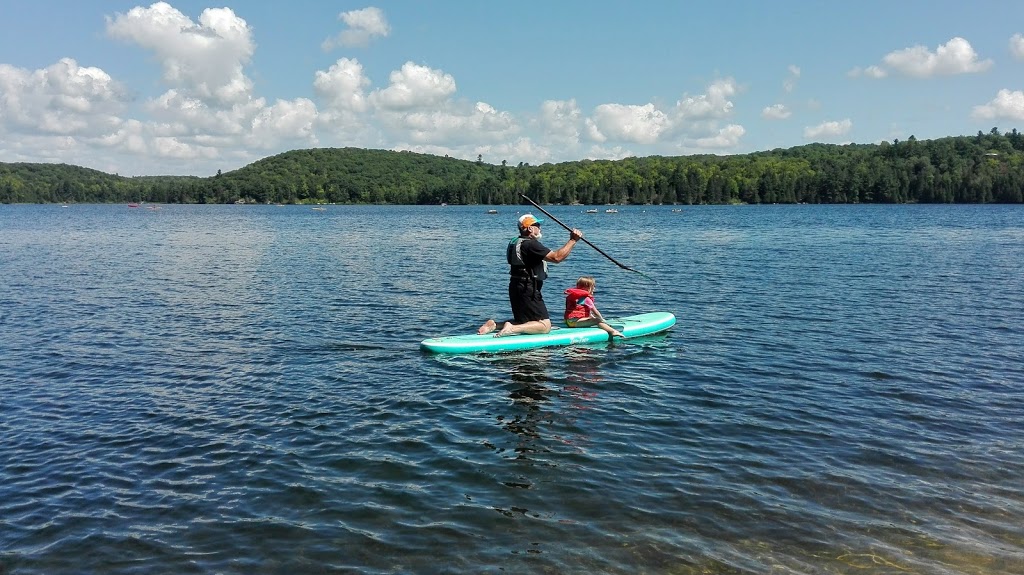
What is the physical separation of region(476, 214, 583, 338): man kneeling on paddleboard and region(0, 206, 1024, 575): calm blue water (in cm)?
103

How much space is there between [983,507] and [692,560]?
12.8ft

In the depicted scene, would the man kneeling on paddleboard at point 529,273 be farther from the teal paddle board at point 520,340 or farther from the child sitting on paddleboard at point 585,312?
the child sitting on paddleboard at point 585,312

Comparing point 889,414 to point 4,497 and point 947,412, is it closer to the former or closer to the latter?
point 947,412

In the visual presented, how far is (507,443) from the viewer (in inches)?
412

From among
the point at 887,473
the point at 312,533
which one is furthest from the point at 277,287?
the point at 887,473

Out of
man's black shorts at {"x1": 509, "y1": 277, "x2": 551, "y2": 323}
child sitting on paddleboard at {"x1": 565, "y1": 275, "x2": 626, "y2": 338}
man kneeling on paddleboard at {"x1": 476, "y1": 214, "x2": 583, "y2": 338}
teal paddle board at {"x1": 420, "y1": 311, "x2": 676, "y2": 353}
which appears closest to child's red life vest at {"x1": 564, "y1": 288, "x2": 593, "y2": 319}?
child sitting on paddleboard at {"x1": 565, "y1": 275, "x2": 626, "y2": 338}

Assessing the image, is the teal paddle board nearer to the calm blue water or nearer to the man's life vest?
the calm blue water

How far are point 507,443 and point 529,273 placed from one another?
19.0 feet

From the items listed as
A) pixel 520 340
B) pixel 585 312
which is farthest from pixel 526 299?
pixel 585 312

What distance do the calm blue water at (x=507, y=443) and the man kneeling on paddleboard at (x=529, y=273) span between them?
3.38 feet

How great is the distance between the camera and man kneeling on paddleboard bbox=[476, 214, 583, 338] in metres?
15.0

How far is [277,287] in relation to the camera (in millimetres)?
28641

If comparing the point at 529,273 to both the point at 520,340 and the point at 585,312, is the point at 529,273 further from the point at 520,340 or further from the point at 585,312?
the point at 585,312

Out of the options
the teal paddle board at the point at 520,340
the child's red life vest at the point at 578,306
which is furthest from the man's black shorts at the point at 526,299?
the child's red life vest at the point at 578,306
